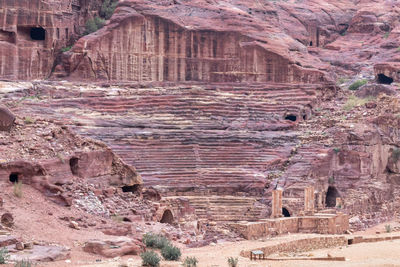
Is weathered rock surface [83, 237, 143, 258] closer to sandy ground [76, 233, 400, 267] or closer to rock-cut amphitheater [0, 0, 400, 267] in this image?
rock-cut amphitheater [0, 0, 400, 267]

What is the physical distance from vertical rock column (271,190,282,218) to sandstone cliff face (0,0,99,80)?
2399 centimetres

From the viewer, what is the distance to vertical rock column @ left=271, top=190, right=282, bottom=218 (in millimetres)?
41031

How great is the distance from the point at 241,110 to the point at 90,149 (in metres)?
24.3

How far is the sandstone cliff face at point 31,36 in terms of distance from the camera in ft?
195

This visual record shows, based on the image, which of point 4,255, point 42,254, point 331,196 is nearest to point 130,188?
point 42,254

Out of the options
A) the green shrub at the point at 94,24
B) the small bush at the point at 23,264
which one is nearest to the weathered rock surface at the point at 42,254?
the small bush at the point at 23,264

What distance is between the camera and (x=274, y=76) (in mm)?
61312

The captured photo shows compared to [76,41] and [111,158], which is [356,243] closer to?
[111,158]

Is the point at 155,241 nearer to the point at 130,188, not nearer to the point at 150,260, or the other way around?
the point at 150,260

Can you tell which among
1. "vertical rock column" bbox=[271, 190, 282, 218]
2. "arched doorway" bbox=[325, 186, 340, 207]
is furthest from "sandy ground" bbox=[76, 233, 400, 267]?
"arched doorway" bbox=[325, 186, 340, 207]

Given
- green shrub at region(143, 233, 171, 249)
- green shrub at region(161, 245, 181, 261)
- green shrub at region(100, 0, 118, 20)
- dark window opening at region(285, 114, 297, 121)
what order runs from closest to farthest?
green shrub at region(161, 245, 181, 261)
green shrub at region(143, 233, 171, 249)
dark window opening at region(285, 114, 297, 121)
green shrub at region(100, 0, 118, 20)

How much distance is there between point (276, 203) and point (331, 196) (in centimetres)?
803

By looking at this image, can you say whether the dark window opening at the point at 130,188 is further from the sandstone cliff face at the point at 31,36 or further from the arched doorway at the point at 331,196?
the sandstone cliff face at the point at 31,36

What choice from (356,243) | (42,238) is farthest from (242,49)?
(42,238)
